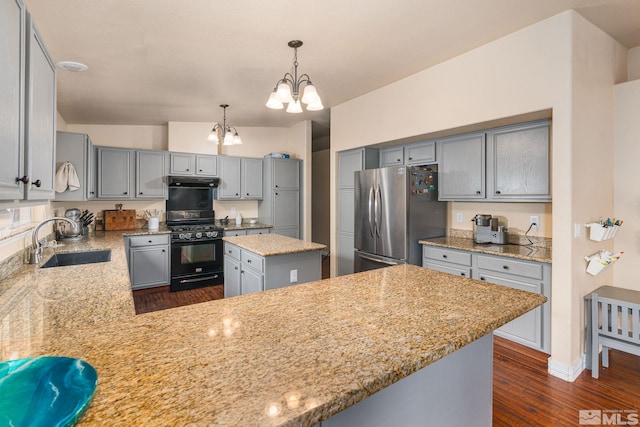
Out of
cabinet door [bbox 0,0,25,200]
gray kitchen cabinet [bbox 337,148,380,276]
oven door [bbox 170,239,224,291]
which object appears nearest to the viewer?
cabinet door [bbox 0,0,25,200]

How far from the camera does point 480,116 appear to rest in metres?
2.87

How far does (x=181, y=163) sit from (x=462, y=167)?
405 centimetres

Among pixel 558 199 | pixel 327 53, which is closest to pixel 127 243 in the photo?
pixel 327 53

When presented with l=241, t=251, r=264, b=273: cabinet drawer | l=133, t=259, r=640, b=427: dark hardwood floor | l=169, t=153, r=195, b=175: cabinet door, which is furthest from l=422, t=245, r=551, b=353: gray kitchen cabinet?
l=169, t=153, r=195, b=175: cabinet door

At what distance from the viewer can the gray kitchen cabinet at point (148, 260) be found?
435cm

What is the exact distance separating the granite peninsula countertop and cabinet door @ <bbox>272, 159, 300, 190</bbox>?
400 centimetres

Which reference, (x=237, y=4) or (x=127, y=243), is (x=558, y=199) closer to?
(x=237, y=4)

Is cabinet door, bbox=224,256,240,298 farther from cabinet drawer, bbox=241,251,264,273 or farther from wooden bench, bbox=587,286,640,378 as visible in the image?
wooden bench, bbox=587,286,640,378

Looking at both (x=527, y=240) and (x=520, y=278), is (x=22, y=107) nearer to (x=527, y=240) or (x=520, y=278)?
(x=520, y=278)

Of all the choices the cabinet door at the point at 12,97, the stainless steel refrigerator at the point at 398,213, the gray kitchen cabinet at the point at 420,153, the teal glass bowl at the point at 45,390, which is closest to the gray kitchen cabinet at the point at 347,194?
the stainless steel refrigerator at the point at 398,213

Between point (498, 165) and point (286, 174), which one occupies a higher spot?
point (286, 174)

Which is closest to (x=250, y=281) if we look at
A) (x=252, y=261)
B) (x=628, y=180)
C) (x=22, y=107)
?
(x=252, y=261)

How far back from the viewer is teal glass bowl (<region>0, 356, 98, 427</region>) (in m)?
0.59

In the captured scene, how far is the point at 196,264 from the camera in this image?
4.71m
